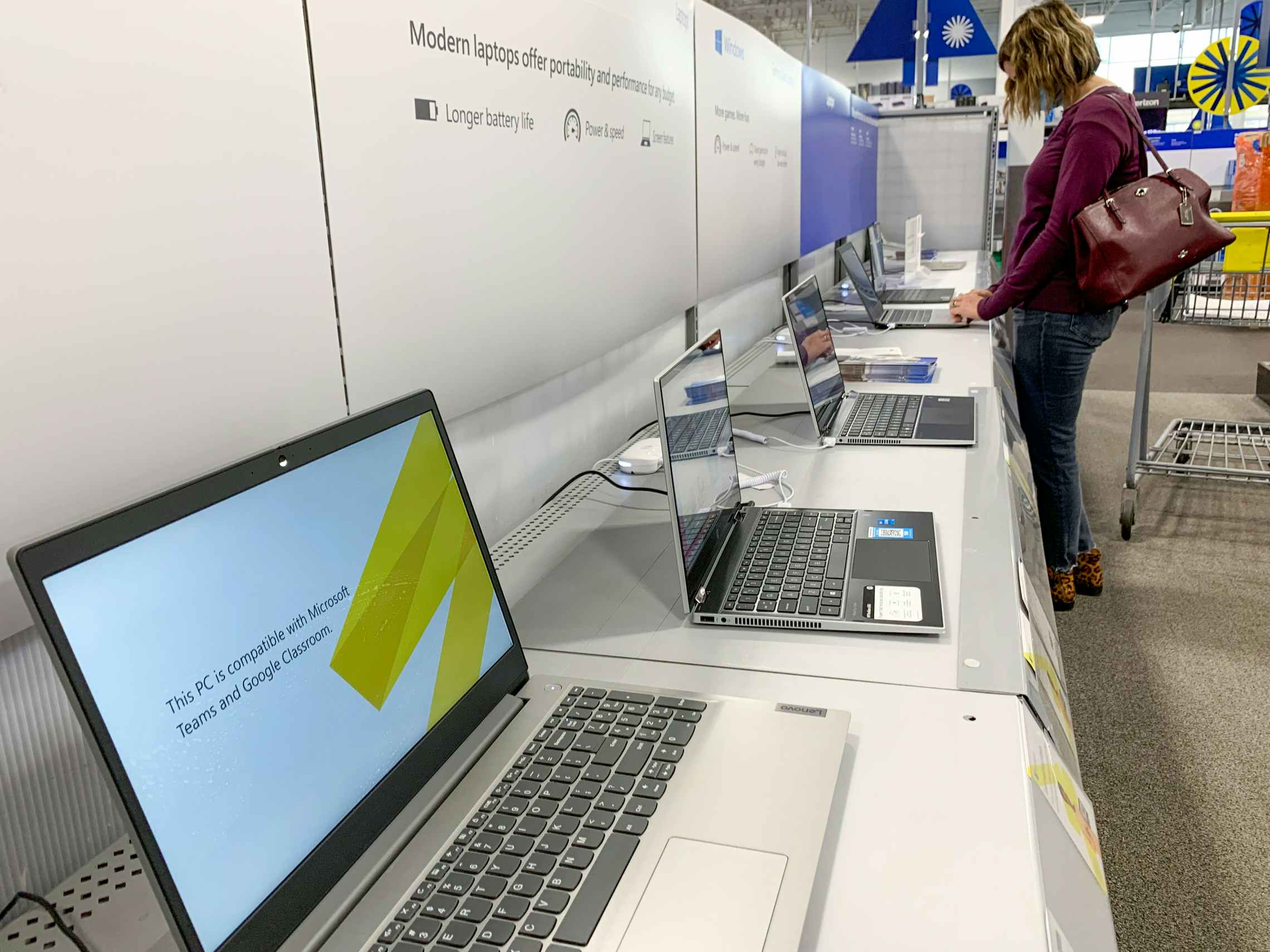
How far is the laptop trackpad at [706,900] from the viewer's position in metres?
0.58

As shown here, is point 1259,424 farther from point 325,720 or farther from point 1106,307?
point 325,720

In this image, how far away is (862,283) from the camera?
2.94 metres

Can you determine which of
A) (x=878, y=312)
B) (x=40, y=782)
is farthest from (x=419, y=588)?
(x=878, y=312)

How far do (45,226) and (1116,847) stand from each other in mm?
1913

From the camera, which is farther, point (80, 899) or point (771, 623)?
point (771, 623)

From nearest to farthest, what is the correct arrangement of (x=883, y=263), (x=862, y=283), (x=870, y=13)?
(x=862, y=283)
(x=883, y=263)
(x=870, y=13)

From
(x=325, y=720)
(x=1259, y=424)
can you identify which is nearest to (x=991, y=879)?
(x=325, y=720)

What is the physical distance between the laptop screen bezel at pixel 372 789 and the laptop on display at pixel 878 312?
7.59ft

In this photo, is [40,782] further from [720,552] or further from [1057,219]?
[1057,219]

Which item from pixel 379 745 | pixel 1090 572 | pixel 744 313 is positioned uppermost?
pixel 744 313

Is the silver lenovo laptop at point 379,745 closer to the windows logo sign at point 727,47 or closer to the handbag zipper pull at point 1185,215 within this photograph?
the windows logo sign at point 727,47

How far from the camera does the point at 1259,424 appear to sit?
3641 millimetres

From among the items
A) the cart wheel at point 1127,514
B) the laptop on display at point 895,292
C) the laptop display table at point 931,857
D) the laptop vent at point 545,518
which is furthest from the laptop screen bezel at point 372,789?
the cart wheel at point 1127,514

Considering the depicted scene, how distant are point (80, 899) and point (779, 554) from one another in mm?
803
